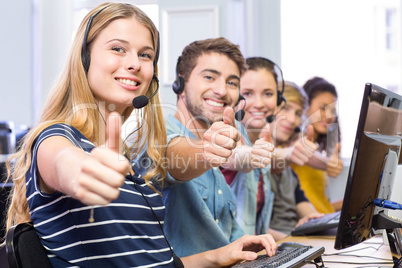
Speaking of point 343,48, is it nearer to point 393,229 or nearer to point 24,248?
point 393,229

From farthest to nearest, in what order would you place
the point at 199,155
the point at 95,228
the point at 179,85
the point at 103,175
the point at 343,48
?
the point at 343,48, the point at 179,85, the point at 199,155, the point at 95,228, the point at 103,175

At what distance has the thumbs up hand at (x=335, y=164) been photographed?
2.98m

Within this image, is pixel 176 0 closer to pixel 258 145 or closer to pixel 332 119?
pixel 332 119

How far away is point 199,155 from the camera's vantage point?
123cm

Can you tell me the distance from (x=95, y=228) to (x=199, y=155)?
1.25 ft

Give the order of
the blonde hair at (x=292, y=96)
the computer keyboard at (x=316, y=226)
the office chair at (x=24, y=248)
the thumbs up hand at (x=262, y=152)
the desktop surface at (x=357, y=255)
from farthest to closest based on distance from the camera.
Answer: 1. the blonde hair at (x=292, y=96)
2. the computer keyboard at (x=316, y=226)
3. the thumbs up hand at (x=262, y=152)
4. the desktop surface at (x=357, y=255)
5. the office chair at (x=24, y=248)

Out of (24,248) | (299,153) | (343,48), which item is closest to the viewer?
(24,248)

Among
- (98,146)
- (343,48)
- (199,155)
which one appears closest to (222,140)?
(199,155)

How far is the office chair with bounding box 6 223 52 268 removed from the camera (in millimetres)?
800

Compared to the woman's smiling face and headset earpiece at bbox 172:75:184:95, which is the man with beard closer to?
headset earpiece at bbox 172:75:184:95

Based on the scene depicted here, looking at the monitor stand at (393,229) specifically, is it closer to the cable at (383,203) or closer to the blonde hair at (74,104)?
the cable at (383,203)

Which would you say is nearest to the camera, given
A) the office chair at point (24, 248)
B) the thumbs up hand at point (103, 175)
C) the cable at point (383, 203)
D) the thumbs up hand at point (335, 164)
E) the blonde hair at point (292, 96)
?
the thumbs up hand at point (103, 175)

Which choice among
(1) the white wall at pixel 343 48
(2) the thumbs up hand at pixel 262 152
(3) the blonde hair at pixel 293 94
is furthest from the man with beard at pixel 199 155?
(1) the white wall at pixel 343 48

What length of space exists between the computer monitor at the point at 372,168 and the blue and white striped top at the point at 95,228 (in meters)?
0.41
